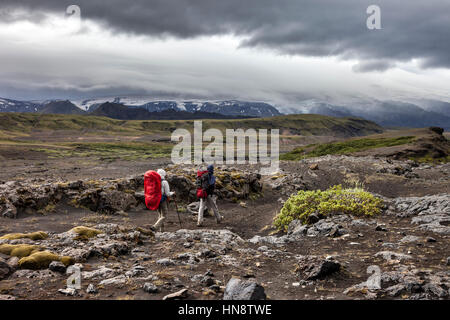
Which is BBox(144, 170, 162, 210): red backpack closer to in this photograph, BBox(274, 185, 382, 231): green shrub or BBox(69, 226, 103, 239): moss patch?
BBox(69, 226, 103, 239): moss patch

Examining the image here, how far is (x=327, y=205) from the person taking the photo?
499 inches

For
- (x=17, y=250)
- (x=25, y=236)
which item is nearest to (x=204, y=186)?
(x=25, y=236)

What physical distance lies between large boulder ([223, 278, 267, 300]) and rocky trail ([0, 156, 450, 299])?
22 millimetres

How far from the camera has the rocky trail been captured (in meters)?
6.21

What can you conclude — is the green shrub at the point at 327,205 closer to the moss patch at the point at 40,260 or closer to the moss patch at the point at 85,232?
the moss patch at the point at 85,232

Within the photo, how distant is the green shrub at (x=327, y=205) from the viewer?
12523 millimetres

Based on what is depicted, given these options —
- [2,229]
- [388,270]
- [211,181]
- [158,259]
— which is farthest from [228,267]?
[2,229]

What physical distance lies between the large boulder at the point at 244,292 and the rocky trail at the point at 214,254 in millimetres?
22

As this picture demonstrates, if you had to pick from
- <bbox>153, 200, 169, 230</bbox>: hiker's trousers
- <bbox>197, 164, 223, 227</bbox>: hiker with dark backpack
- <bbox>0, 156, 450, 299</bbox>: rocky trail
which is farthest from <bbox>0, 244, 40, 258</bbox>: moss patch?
<bbox>197, 164, 223, 227</bbox>: hiker with dark backpack

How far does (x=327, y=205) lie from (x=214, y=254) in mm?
6070

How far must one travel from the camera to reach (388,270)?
704cm

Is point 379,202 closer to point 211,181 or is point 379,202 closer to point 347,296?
point 211,181

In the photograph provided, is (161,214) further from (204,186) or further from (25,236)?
(25,236)
